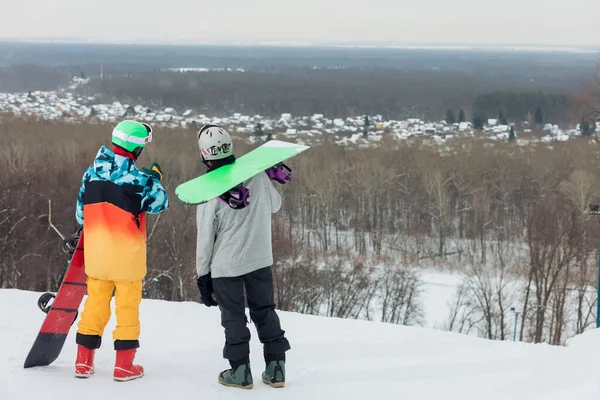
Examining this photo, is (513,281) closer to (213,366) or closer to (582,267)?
(582,267)

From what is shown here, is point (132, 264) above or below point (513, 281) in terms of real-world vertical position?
above

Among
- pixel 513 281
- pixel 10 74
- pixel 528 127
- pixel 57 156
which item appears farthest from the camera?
pixel 10 74

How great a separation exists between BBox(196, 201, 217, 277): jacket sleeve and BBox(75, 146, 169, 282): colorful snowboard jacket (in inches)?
8.0

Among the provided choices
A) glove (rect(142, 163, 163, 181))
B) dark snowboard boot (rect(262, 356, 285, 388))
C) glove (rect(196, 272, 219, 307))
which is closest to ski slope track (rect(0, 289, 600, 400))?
dark snowboard boot (rect(262, 356, 285, 388))

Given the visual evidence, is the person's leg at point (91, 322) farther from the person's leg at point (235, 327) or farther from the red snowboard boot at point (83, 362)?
the person's leg at point (235, 327)

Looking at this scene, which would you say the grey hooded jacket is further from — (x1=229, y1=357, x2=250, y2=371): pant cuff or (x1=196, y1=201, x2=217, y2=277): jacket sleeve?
A: (x1=229, y1=357, x2=250, y2=371): pant cuff

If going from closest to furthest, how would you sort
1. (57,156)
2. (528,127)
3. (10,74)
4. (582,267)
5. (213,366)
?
(213,366)
(582,267)
(57,156)
(528,127)
(10,74)

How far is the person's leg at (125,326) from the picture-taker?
3.66 metres

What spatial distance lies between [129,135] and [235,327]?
1.10m

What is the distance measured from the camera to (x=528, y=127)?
74.8 m

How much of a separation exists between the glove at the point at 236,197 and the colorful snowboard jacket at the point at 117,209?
0.31 metres

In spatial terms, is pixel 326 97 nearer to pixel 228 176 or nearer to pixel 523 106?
pixel 523 106

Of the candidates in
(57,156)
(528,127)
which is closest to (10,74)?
(528,127)

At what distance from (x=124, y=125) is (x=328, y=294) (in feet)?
65.0
